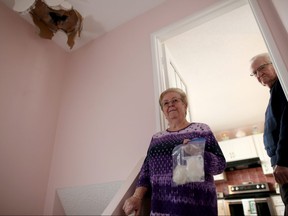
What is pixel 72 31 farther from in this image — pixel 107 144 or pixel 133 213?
pixel 133 213

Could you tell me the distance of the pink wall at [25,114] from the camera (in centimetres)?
151

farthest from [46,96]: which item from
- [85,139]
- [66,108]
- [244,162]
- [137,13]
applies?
[244,162]

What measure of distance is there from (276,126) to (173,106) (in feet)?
2.03

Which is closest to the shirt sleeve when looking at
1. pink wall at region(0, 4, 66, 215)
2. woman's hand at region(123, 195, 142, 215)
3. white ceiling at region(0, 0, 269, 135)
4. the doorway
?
the doorway

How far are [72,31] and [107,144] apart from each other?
115 cm

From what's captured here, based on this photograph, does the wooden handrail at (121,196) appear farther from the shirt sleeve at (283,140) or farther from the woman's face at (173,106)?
the shirt sleeve at (283,140)

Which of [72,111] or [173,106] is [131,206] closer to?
[173,106]

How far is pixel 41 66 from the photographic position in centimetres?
201

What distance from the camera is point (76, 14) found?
1824 millimetres

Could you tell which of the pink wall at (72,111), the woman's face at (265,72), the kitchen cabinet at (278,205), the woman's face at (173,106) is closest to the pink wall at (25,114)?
the pink wall at (72,111)

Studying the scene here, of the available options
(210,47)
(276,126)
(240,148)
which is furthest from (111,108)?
(240,148)

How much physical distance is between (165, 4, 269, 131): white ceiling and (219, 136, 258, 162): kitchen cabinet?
43 centimetres

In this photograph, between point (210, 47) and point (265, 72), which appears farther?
point (210, 47)

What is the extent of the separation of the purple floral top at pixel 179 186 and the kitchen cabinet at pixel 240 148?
11.2ft
